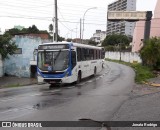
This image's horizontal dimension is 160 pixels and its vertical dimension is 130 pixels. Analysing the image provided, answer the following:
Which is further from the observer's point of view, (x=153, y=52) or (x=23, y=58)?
(x=153, y=52)

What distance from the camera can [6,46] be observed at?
31.7 metres

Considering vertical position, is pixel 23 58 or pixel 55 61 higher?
pixel 55 61

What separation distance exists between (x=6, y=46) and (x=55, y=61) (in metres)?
11.9

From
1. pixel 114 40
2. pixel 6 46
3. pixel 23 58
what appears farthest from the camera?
pixel 114 40

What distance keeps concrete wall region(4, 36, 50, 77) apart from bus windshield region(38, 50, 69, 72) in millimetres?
12978

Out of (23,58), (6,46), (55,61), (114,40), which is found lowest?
(114,40)

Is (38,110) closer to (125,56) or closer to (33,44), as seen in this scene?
(33,44)

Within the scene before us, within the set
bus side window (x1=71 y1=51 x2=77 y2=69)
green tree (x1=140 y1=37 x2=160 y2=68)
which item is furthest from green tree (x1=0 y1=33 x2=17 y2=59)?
green tree (x1=140 y1=37 x2=160 y2=68)

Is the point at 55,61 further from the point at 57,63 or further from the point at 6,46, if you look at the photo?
the point at 6,46

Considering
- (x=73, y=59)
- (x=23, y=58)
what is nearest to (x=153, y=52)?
(x=23, y=58)

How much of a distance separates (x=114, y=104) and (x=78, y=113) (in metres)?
2.57

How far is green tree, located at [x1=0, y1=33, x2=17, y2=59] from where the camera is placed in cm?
3108

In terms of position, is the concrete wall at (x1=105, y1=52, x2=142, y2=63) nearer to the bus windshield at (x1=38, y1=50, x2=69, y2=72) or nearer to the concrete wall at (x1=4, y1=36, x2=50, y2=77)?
the concrete wall at (x1=4, y1=36, x2=50, y2=77)

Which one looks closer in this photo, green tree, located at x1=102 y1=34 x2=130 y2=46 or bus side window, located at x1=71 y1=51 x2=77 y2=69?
bus side window, located at x1=71 y1=51 x2=77 y2=69
